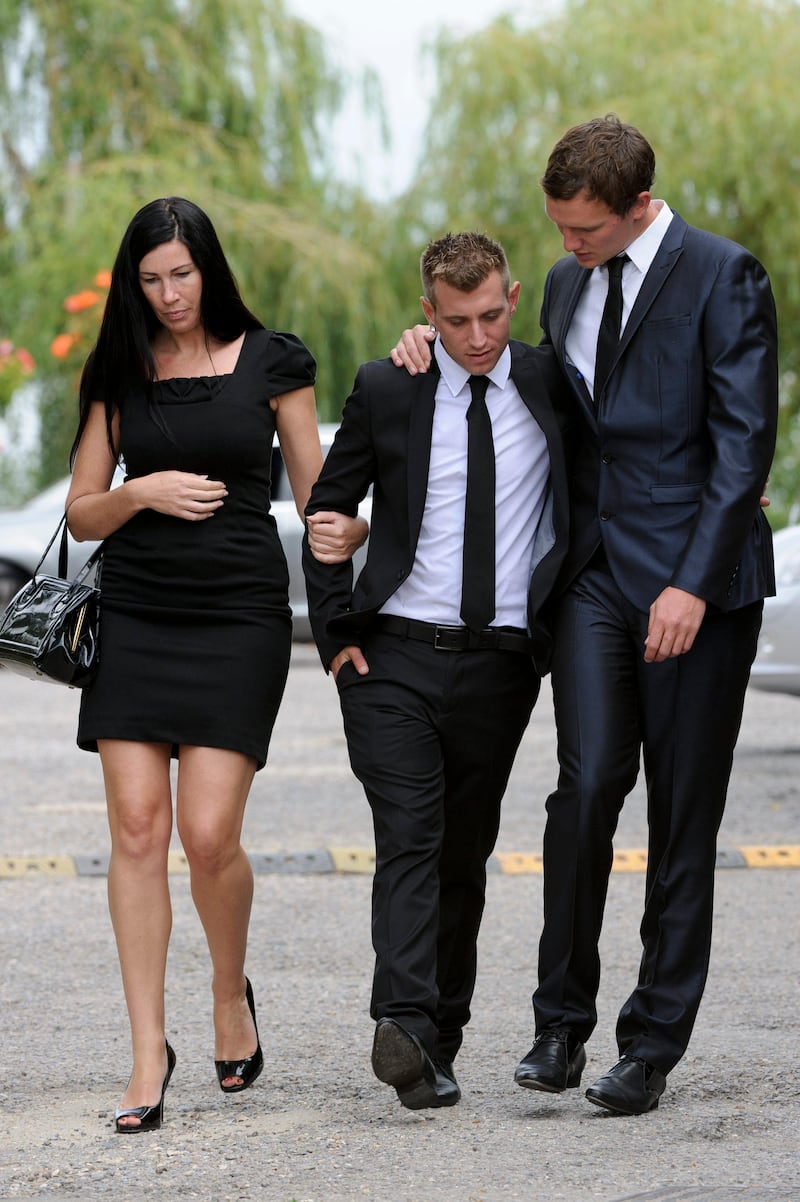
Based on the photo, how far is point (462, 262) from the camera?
415 cm

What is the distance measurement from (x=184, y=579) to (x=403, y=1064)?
1.16 metres

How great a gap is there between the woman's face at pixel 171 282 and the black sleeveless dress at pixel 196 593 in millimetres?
162

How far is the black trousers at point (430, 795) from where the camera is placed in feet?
13.7

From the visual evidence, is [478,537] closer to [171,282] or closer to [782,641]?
[171,282]

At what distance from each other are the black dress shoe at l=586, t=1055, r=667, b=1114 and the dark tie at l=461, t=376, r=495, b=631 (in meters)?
0.98

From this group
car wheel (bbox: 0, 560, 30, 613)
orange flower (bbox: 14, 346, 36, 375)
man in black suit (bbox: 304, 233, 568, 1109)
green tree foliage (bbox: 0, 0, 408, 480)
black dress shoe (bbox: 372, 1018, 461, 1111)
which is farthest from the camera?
green tree foliage (bbox: 0, 0, 408, 480)

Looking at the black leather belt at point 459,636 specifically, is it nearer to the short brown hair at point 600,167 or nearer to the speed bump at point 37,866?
the short brown hair at point 600,167

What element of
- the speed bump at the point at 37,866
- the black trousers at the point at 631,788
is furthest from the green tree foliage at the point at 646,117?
the black trousers at the point at 631,788

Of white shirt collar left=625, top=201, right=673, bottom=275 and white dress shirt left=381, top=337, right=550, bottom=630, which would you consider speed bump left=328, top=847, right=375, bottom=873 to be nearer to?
white dress shirt left=381, top=337, right=550, bottom=630

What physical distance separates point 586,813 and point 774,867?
3.42 m

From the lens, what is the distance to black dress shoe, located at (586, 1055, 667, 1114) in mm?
4117

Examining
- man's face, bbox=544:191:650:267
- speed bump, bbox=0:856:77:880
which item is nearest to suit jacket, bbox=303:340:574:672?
man's face, bbox=544:191:650:267

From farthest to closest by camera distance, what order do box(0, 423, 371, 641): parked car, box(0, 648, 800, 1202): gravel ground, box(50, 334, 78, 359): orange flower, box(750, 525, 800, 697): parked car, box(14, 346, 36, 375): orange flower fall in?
box(50, 334, 78, 359): orange flower < box(14, 346, 36, 375): orange flower < box(0, 423, 371, 641): parked car < box(750, 525, 800, 697): parked car < box(0, 648, 800, 1202): gravel ground

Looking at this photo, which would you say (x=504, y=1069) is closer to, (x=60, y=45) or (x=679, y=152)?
(x=679, y=152)
